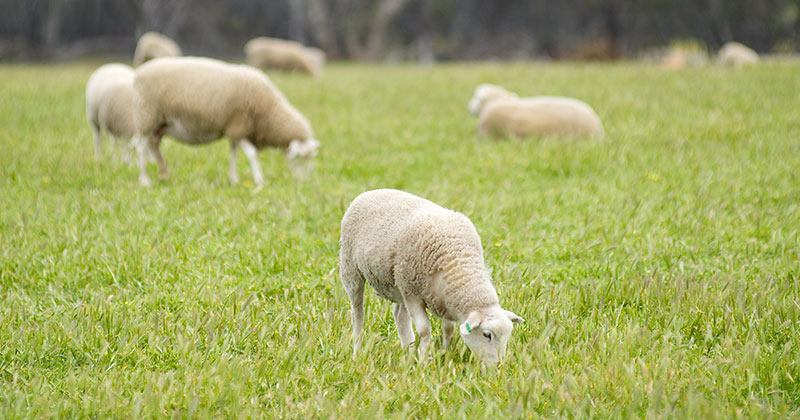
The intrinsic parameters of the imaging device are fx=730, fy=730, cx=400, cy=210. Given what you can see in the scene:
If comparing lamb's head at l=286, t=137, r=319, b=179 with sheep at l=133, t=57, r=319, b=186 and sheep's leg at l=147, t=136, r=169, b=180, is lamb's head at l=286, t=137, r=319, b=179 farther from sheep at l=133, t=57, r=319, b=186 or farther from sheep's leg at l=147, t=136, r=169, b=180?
sheep's leg at l=147, t=136, r=169, b=180

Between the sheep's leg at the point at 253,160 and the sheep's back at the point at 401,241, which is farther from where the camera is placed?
the sheep's leg at the point at 253,160

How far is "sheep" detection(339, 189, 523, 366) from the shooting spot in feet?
9.76

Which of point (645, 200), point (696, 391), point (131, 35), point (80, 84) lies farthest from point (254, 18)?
point (696, 391)

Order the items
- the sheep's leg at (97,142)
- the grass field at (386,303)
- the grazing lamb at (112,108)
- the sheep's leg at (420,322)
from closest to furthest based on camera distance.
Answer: the grass field at (386,303)
the sheep's leg at (420,322)
the grazing lamb at (112,108)
the sheep's leg at (97,142)

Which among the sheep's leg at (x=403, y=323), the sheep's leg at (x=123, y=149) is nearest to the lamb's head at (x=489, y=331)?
the sheep's leg at (x=403, y=323)

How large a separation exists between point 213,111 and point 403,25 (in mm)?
40404

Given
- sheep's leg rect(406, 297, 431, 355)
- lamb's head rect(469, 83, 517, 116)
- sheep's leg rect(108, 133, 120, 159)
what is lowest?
lamb's head rect(469, 83, 517, 116)

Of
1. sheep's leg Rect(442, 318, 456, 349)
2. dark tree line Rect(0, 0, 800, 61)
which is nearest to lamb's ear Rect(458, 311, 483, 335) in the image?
sheep's leg Rect(442, 318, 456, 349)

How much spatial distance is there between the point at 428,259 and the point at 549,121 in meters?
6.31

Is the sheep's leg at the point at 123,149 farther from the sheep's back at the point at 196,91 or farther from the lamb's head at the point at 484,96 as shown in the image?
the lamb's head at the point at 484,96

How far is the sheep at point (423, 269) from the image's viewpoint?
2975 millimetres

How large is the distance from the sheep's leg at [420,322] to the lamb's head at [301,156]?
13.4 feet

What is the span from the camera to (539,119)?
9.06 meters

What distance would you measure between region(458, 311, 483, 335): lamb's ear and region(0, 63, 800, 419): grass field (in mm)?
257
